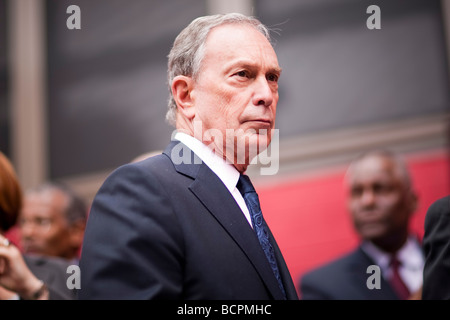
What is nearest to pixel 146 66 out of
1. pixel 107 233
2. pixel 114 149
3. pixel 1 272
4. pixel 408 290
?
pixel 114 149

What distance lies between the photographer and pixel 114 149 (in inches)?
189

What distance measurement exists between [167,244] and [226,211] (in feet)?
0.64

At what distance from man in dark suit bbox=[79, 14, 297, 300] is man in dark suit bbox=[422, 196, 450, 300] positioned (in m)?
0.37

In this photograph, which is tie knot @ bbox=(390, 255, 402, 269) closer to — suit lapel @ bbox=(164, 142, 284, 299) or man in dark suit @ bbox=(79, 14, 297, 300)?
man in dark suit @ bbox=(79, 14, 297, 300)

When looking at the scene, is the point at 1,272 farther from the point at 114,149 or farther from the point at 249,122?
the point at 114,149

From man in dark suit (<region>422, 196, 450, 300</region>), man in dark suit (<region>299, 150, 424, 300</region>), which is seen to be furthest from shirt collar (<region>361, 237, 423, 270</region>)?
man in dark suit (<region>422, 196, 450, 300</region>)

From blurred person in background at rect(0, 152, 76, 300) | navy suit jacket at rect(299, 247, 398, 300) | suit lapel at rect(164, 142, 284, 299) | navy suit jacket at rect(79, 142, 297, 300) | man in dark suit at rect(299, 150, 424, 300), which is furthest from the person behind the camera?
man in dark suit at rect(299, 150, 424, 300)

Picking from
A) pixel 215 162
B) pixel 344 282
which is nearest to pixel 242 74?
pixel 215 162

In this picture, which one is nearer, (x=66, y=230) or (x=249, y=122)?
(x=249, y=122)

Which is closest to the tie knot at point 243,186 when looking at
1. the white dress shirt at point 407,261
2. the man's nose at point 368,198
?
the white dress shirt at point 407,261

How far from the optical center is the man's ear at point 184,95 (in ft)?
5.22

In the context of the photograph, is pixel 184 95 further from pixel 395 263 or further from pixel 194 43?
pixel 395 263

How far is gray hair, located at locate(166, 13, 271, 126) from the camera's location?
1577mm
